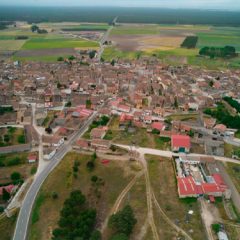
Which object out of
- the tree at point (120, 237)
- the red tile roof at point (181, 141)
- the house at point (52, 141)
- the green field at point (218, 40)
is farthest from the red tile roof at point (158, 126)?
the green field at point (218, 40)

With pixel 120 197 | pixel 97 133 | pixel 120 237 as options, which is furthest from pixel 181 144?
pixel 120 237

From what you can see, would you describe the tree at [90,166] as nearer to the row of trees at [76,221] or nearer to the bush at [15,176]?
the row of trees at [76,221]

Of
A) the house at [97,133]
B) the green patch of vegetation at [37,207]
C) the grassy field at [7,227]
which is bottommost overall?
the grassy field at [7,227]

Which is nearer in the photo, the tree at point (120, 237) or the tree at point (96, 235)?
the tree at point (120, 237)

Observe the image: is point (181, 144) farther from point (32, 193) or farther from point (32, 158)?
point (32, 193)

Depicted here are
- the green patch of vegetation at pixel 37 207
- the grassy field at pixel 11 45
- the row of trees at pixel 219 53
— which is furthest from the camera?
the grassy field at pixel 11 45

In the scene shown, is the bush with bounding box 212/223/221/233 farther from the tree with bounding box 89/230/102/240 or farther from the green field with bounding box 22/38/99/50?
the green field with bounding box 22/38/99/50
